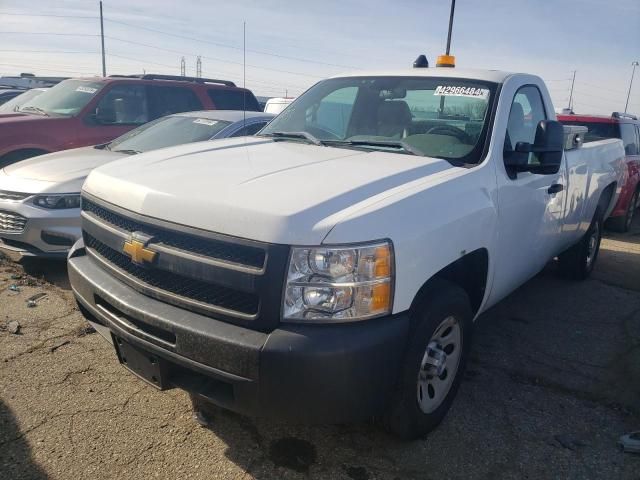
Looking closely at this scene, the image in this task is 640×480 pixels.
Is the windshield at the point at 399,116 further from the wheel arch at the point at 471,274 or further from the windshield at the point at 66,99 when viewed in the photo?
the windshield at the point at 66,99

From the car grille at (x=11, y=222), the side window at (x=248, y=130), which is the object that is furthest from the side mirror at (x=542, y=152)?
the car grille at (x=11, y=222)

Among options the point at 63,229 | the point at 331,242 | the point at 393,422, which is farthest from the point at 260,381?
Answer: the point at 63,229

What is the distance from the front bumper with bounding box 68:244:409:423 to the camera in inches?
81.0

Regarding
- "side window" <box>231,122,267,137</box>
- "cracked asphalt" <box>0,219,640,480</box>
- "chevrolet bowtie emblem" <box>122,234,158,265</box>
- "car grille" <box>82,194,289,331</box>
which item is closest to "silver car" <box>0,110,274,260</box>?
"side window" <box>231,122,267,137</box>

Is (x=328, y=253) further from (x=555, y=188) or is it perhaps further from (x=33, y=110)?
(x=33, y=110)

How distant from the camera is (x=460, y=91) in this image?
3484 mm

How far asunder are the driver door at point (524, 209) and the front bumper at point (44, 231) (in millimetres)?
3528

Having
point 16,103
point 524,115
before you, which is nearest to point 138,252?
point 524,115

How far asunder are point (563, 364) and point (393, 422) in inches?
72.7

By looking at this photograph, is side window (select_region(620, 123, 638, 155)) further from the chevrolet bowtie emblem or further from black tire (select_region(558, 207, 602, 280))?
the chevrolet bowtie emblem

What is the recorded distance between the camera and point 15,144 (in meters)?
6.49

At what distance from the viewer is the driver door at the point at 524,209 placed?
320cm

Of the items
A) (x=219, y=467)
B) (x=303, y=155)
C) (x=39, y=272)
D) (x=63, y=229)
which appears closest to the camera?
(x=219, y=467)

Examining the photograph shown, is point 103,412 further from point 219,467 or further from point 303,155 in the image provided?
point 303,155
